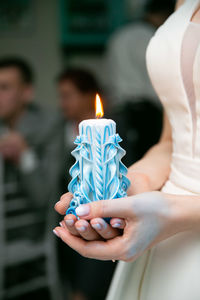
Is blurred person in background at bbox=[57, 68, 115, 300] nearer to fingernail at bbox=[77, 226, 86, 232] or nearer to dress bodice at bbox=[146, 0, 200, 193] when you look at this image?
dress bodice at bbox=[146, 0, 200, 193]

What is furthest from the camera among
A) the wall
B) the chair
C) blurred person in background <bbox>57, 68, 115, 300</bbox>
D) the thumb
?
the wall

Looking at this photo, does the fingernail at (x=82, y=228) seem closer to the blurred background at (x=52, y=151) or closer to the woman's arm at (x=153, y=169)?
the woman's arm at (x=153, y=169)

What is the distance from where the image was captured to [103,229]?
499 mm

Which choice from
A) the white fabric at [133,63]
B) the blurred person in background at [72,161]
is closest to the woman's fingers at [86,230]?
the blurred person in background at [72,161]

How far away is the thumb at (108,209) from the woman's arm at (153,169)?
0.13 meters

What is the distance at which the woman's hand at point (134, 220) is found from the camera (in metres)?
0.49

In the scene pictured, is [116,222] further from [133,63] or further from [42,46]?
[42,46]

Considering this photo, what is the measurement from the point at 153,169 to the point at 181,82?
16cm

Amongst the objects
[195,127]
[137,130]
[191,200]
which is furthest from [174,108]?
[137,130]

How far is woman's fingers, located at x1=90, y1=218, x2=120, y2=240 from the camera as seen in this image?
49 centimetres

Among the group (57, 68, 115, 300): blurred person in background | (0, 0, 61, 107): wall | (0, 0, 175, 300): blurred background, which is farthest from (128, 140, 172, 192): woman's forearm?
(0, 0, 61, 107): wall

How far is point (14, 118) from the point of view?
218 cm

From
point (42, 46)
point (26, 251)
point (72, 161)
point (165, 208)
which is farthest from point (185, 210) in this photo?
point (42, 46)

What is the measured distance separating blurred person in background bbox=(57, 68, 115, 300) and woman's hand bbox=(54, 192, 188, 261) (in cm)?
114
